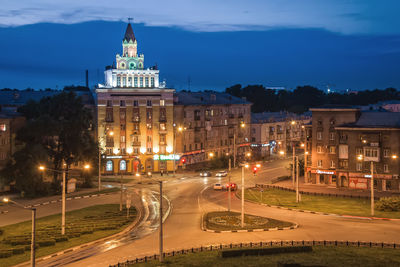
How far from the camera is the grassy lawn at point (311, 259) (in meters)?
40.2

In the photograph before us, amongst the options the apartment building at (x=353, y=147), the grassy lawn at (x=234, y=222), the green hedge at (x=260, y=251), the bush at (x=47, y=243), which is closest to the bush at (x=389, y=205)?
the apartment building at (x=353, y=147)

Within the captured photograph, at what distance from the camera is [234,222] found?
5712 cm

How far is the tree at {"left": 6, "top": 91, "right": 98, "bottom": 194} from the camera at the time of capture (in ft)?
248

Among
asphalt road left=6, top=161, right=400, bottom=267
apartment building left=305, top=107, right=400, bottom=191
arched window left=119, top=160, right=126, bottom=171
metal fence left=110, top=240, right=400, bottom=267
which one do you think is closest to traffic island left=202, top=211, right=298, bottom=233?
asphalt road left=6, top=161, right=400, bottom=267

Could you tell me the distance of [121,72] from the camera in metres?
109

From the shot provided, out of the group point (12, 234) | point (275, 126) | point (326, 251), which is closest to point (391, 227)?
point (326, 251)

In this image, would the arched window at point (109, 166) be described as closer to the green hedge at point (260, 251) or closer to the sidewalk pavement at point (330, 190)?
the sidewalk pavement at point (330, 190)

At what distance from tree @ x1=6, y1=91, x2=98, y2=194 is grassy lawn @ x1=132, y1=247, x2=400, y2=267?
41.1m

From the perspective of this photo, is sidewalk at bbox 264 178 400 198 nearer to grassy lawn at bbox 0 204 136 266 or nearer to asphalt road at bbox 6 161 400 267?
asphalt road at bbox 6 161 400 267

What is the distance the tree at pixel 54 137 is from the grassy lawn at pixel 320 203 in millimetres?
28637

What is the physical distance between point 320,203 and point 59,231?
35600mm

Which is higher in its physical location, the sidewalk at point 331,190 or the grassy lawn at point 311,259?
the sidewalk at point 331,190

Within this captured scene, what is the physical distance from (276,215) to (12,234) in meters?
30.3

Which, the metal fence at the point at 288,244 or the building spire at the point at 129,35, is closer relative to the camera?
the metal fence at the point at 288,244
